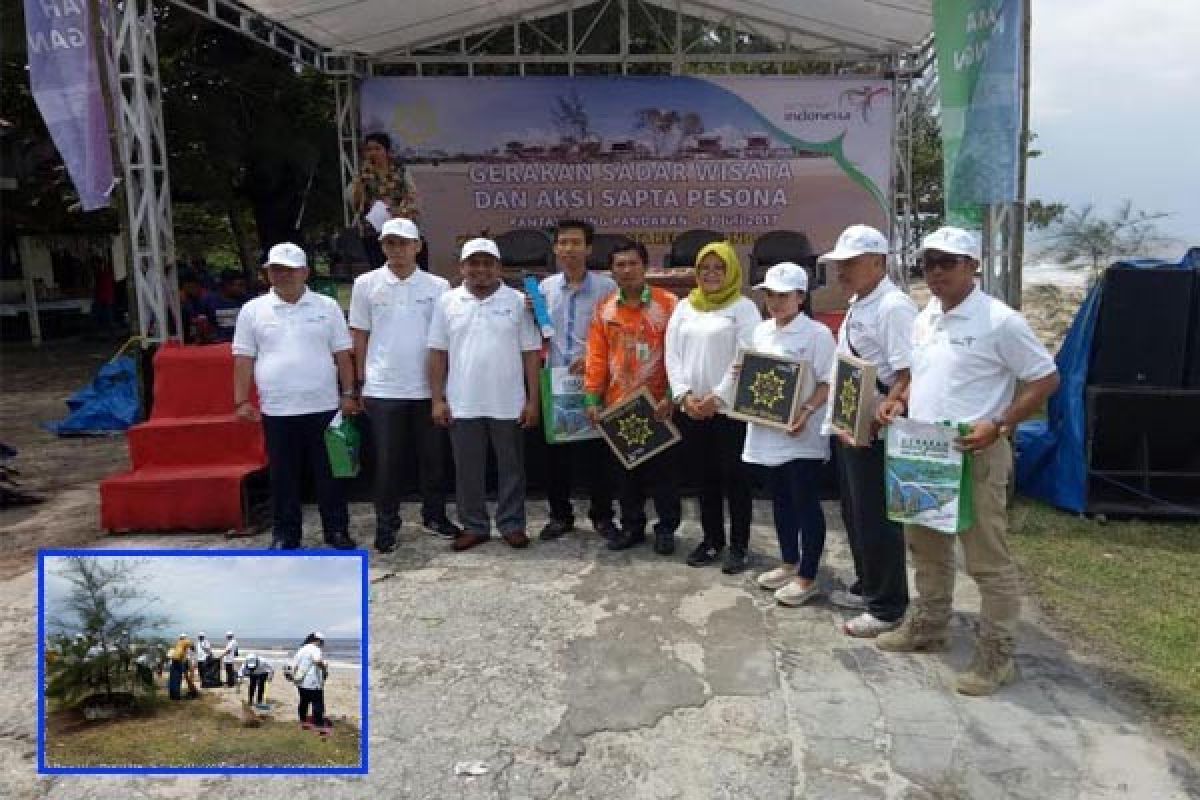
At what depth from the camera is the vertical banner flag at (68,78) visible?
6.28 metres

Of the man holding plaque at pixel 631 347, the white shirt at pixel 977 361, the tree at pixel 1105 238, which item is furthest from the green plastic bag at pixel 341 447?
the tree at pixel 1105 238

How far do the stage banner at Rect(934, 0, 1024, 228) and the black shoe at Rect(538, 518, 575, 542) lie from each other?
2958 millimetres

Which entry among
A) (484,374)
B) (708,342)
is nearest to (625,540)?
(484,374)

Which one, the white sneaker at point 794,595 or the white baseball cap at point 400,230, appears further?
the white baseball cap at point 400,230

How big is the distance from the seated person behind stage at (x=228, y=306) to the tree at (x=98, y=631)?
777 centimetres

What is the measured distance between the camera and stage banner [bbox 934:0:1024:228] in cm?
523

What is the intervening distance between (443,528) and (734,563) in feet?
5.49

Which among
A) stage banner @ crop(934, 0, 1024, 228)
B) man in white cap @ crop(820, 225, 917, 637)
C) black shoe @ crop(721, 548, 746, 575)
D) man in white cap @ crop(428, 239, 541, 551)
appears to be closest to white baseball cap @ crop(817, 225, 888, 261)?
man in white cap @ crop(820, 225, 917, 637)

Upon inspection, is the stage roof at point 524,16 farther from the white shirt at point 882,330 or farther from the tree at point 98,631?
the tree at point 98,631

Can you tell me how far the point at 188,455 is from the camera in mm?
5633

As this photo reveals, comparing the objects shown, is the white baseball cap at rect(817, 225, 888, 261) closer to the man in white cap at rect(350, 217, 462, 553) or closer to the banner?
the banner

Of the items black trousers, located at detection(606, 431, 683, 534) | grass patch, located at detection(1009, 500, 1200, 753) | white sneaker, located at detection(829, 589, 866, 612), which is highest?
black trousers, located at detection(606, 431, 683, 534)

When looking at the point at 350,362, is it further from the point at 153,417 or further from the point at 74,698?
the point at 74,698

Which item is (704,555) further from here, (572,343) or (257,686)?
(257,686)
